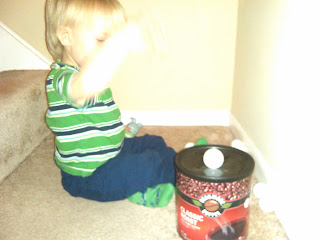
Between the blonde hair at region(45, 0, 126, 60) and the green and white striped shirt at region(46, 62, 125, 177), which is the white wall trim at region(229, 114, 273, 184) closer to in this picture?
the green and white striped shirt at region(46, 62, 125, 177)

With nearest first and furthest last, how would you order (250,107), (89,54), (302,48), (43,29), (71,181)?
(302,48), (89,54), (71,181), (250,107), (43,29)

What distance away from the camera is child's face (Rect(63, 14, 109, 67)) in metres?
0.87

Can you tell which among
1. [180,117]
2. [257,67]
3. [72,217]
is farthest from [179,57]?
[72,217]

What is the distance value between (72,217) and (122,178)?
17 cm

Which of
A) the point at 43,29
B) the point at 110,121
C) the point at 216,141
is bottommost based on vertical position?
the point at 216,141

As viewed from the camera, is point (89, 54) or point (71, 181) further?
point (71, 181)

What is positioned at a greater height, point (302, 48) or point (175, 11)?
point (302, 48)

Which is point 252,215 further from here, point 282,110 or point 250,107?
point 250,107

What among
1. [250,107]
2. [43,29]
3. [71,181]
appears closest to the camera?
[71,181]

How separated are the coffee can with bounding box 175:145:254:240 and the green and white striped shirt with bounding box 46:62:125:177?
0.92 feet

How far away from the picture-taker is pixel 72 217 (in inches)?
36.0

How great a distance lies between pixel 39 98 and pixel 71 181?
46 cm

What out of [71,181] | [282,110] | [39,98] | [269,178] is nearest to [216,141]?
[269,178]

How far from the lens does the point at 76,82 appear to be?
771 millimetres
